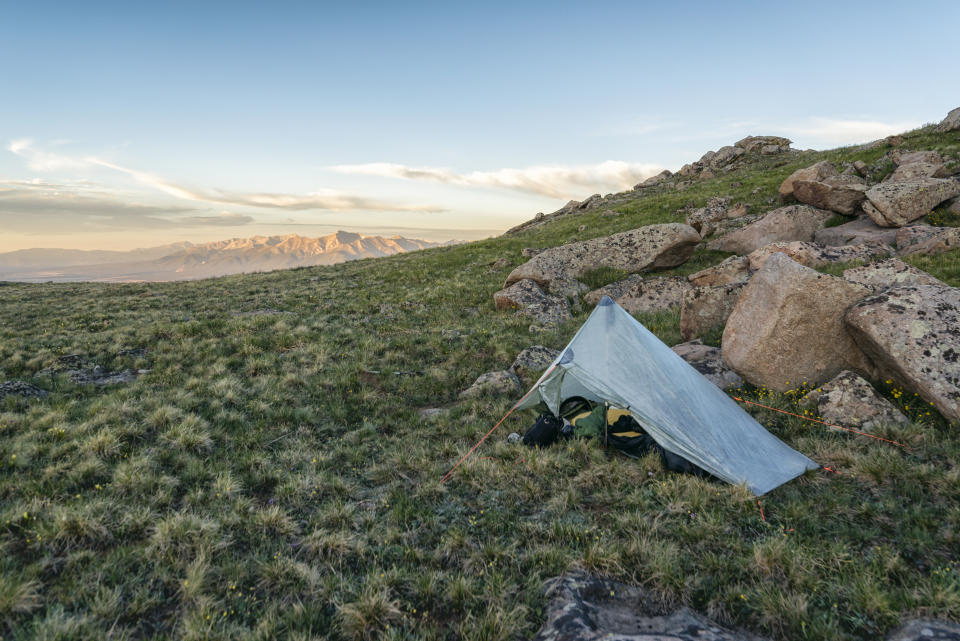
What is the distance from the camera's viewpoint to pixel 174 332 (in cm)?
1612

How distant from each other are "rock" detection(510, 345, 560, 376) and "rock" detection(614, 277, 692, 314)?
5768mm

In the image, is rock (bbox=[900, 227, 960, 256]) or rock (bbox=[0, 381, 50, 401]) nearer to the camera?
rock (bbox=[0, 381, 50, 401])

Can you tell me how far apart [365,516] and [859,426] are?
8.72 metres

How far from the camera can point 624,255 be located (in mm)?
21094

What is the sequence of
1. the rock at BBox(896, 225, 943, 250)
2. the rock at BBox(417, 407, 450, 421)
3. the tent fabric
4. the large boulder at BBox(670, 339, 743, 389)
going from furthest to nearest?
the rock at BBox(896, 225, 943, 250), the rock at BBox(417, 407, 450, 421), the large boulder at BBox(670, 339, 743, 389), the tent fabric

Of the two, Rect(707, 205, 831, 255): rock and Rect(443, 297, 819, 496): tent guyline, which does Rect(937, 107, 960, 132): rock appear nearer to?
→ Rect(707, 205, 831, 255): rock

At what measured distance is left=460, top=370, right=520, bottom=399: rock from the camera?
1093cm

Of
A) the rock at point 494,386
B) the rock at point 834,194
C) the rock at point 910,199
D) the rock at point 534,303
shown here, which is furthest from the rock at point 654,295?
the rock at point 834,194

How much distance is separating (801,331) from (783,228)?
14359mm

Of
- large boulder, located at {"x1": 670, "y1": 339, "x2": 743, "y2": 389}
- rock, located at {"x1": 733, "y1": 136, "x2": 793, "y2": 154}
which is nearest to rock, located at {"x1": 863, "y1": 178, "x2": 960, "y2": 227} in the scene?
large boulder, located at {"x1": 670, "y1": 339, "x2": 743, "y2": 389}

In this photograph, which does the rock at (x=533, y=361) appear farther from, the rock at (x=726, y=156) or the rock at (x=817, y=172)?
the rock at (x=726, y=156)

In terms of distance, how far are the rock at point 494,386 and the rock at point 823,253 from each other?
9.27 m

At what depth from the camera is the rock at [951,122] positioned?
29.6 meters

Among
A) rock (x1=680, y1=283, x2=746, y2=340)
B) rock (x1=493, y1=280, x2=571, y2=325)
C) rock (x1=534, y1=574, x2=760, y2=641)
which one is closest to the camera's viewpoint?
rock (x1=534, y1=574, x2=760, y2=641)
